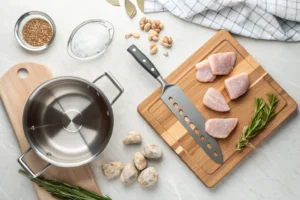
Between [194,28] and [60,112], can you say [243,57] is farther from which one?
[60,112]

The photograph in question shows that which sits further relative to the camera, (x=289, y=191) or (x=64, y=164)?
(x=289, y=191)

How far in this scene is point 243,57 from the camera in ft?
5.91

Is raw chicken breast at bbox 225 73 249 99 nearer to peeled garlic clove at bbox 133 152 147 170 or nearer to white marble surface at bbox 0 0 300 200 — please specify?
white marble surface at bbox 0 0 300 200

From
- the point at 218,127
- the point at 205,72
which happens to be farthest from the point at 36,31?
the point at 218,127

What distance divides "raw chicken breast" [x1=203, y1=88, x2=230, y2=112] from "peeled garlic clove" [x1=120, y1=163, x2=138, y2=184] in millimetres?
378

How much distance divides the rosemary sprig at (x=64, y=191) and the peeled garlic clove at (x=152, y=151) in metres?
0.23

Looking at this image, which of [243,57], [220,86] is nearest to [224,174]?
[220,86]

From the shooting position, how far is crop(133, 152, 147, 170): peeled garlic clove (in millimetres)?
1761

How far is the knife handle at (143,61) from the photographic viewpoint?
69.4 inches

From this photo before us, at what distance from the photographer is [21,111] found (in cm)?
175

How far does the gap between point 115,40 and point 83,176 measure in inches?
21.9

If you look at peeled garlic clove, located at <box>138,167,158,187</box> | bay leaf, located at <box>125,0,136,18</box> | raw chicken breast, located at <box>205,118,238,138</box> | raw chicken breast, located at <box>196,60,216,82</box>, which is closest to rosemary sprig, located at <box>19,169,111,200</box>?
peeled garlic clove, located at <box>138,167,158,187</box>

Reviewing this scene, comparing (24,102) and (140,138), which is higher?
(24,102)

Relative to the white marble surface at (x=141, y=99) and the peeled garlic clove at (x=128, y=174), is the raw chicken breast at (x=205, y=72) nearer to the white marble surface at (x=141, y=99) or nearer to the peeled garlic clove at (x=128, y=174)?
the white marble surface at (x=141, y=99)
